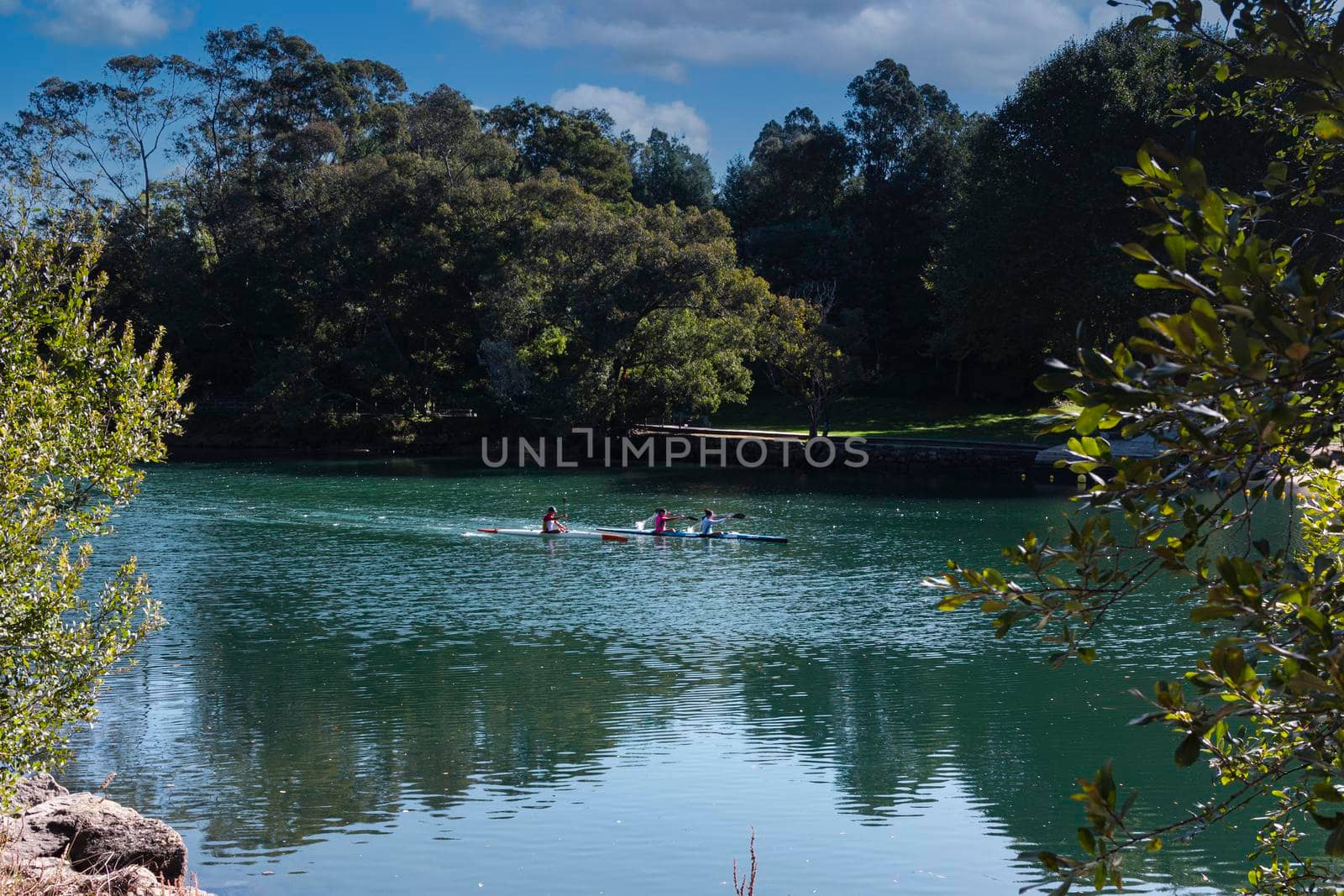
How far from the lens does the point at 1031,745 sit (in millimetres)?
14805

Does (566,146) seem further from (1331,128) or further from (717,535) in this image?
(1331,128)

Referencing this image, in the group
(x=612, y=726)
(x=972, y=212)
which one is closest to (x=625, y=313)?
(x=972, y=212)

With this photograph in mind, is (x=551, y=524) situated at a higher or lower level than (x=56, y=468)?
lower

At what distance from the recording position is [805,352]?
51.0 m

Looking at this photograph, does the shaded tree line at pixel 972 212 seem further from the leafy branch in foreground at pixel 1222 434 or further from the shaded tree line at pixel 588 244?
the leafy branch in foreground at pixel 1222 434

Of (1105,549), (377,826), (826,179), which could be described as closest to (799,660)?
(377,826)

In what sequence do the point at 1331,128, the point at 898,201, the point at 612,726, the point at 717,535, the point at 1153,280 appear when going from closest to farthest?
the point at 1153,280, the point at 1331,128, the point at 612,726, the point at 717,535, the point at 898,201

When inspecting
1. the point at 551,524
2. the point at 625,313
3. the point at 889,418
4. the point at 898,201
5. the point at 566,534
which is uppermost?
the point at 898,201

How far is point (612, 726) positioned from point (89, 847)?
739 centimetres

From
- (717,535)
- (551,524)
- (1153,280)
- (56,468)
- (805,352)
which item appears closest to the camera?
(1153,280)

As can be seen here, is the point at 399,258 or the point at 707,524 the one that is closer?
the point at 707,524

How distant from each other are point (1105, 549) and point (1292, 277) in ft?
3.65

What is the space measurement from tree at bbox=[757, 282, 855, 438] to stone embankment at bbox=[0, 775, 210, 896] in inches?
1673

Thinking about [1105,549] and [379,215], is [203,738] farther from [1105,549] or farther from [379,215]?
[379,215]
